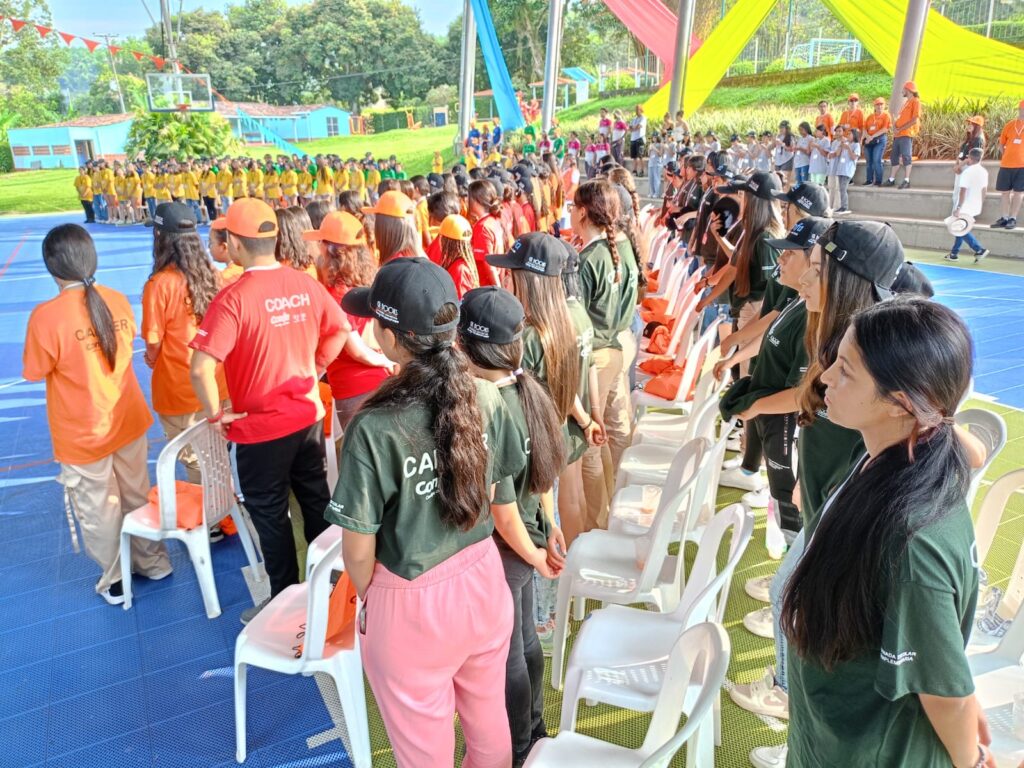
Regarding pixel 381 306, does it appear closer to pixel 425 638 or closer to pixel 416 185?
pixel 425 638

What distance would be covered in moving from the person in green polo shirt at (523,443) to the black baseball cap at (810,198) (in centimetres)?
194

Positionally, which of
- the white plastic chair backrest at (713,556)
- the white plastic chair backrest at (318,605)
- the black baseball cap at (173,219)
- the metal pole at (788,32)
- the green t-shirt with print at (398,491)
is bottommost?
the white plastic chair backrest at (318,605)

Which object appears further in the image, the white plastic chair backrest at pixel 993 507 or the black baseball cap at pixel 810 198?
the black baseball cap at pixel 810 198

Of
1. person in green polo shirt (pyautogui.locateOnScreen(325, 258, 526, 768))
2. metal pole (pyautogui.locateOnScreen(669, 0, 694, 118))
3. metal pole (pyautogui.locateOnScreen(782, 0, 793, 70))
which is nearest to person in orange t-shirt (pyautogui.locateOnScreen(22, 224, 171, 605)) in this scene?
person in green polo shirt (pyautogui.locateOnScreen(325, 258, 526, 768))

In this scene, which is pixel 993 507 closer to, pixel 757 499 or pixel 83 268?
pixel 757 499

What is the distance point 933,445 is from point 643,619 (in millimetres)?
1342

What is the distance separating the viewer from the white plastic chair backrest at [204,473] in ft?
→ 9.98

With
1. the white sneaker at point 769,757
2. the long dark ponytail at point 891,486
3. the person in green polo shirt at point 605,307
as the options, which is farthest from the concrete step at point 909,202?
the long dark ponytail at point 891,486

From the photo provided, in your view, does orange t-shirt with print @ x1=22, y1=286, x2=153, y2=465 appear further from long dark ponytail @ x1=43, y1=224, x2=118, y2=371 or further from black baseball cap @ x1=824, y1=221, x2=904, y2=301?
black baseball cap @ x1=824, y1=221, x2=904, y2=301

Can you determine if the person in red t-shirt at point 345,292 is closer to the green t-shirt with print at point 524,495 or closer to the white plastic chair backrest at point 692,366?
the green t-shirt with print at point 524,495

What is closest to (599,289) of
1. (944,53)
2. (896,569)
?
(896,569)

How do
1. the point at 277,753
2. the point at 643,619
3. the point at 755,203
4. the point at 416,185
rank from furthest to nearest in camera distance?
1. the point at 416,185
2. the point at 755,203
3. the point at 277,753
4. the point at 643,619

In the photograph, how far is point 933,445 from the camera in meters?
1.19

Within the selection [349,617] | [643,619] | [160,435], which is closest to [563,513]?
[643,619]
